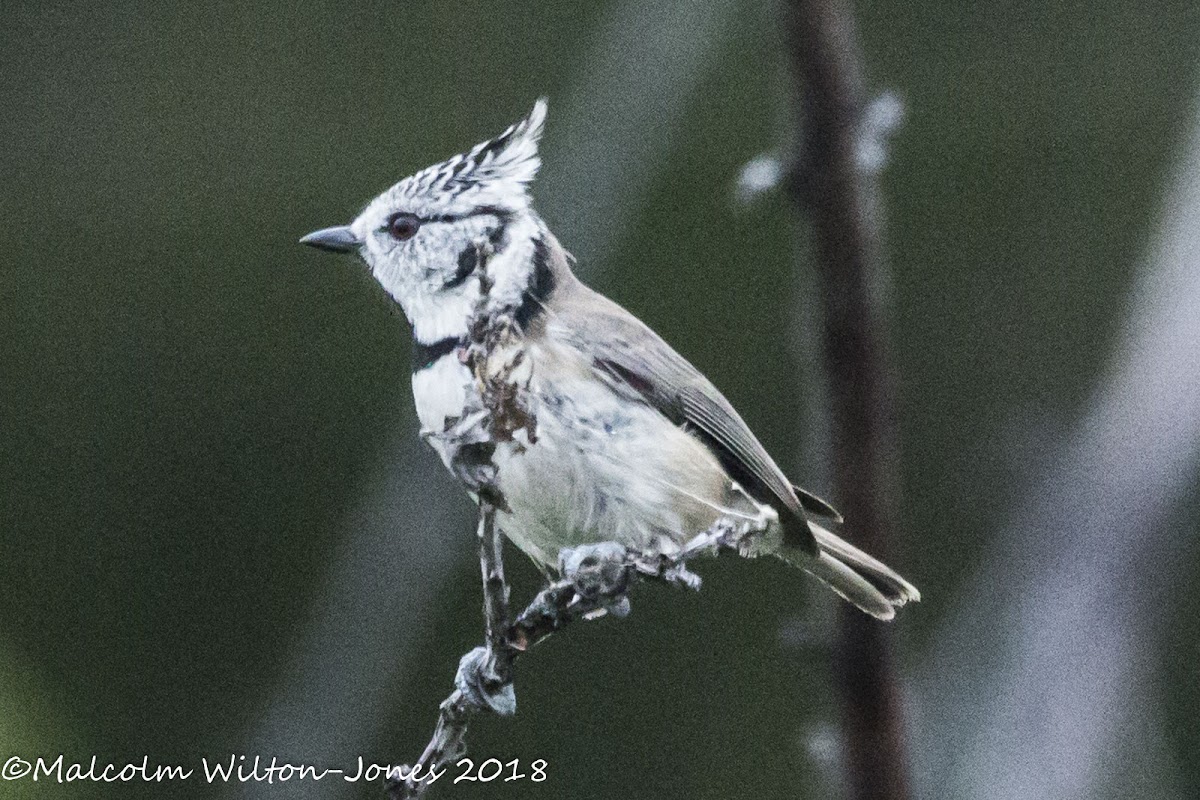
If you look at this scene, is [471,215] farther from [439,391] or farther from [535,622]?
[535,622]

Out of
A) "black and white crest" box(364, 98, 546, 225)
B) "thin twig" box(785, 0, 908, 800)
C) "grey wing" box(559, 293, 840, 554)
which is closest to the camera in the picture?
"thin twig" box(785, 0, 908, 800)

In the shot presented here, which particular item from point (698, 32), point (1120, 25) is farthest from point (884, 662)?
point (1120, 25)

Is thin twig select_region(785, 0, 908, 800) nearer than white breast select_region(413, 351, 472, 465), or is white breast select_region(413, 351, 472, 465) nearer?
thin twig select_region(785, 0, 908, 800)

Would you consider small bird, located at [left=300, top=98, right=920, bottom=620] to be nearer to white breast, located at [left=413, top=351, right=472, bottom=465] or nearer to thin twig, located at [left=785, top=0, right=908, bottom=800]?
white breast, located at [left=413, top=351, right=472, bottom=465]

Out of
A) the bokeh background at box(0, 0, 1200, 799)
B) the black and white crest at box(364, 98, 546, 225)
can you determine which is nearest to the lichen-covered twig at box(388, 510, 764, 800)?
the black and white crest at box(364, 98, 546, 225)

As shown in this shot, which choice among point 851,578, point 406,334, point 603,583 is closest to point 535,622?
point 603,583

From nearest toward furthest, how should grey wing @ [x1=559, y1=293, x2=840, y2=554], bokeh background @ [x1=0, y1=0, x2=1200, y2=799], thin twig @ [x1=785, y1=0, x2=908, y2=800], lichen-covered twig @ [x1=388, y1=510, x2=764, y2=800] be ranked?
thin twig @ [x1=785, y1=0, x2=908, y2=800] → lichen-covered twig @ [x1=388, y1=510, x2=764, y2=800] → grey wing @ [x1=559, y1=293, x2=840, y2=554] → bokeh background @ [x1=0, y1=0, x2=1200, y2=799]
